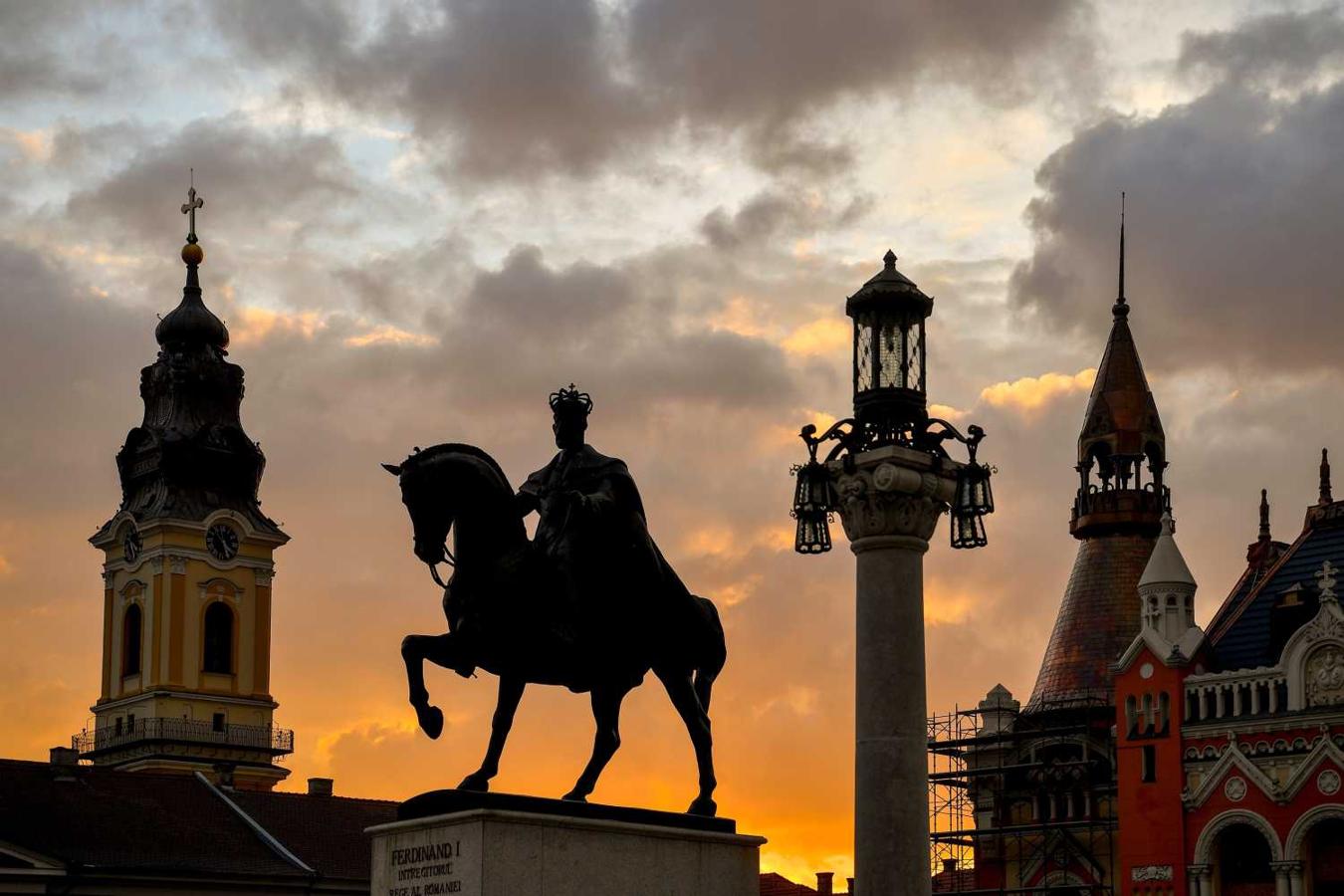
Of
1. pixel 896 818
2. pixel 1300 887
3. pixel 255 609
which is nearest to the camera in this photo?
pixel 896 818

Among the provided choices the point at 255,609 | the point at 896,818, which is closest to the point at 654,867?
the point at 896,818

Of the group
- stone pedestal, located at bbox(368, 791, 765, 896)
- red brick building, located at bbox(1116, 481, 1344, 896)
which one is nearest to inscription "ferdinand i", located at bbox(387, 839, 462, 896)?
stone pedestal, located at bbox(368, 791, 765, 896)

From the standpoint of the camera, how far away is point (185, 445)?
342ft

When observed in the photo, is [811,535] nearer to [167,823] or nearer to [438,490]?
[438,490]

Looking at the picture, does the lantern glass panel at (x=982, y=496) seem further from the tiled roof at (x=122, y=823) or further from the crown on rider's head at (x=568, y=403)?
the tiled roof at (x=122, y=823)

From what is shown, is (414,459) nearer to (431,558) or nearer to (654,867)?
(431,558)

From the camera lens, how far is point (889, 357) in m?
32.8

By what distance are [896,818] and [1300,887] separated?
3582cm

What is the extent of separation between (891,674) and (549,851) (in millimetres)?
12161

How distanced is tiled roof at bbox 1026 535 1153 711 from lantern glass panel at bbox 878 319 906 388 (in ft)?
140

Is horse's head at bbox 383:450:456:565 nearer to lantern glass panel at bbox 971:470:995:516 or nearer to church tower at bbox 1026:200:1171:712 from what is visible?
lantern glass panel at bbox 971:470:995:516

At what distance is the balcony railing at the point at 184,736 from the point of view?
99.5 metres

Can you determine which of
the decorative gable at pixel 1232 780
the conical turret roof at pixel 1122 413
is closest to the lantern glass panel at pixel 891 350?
the decorative gable at pixel 1232 780

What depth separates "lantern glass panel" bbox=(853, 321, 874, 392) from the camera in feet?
108
